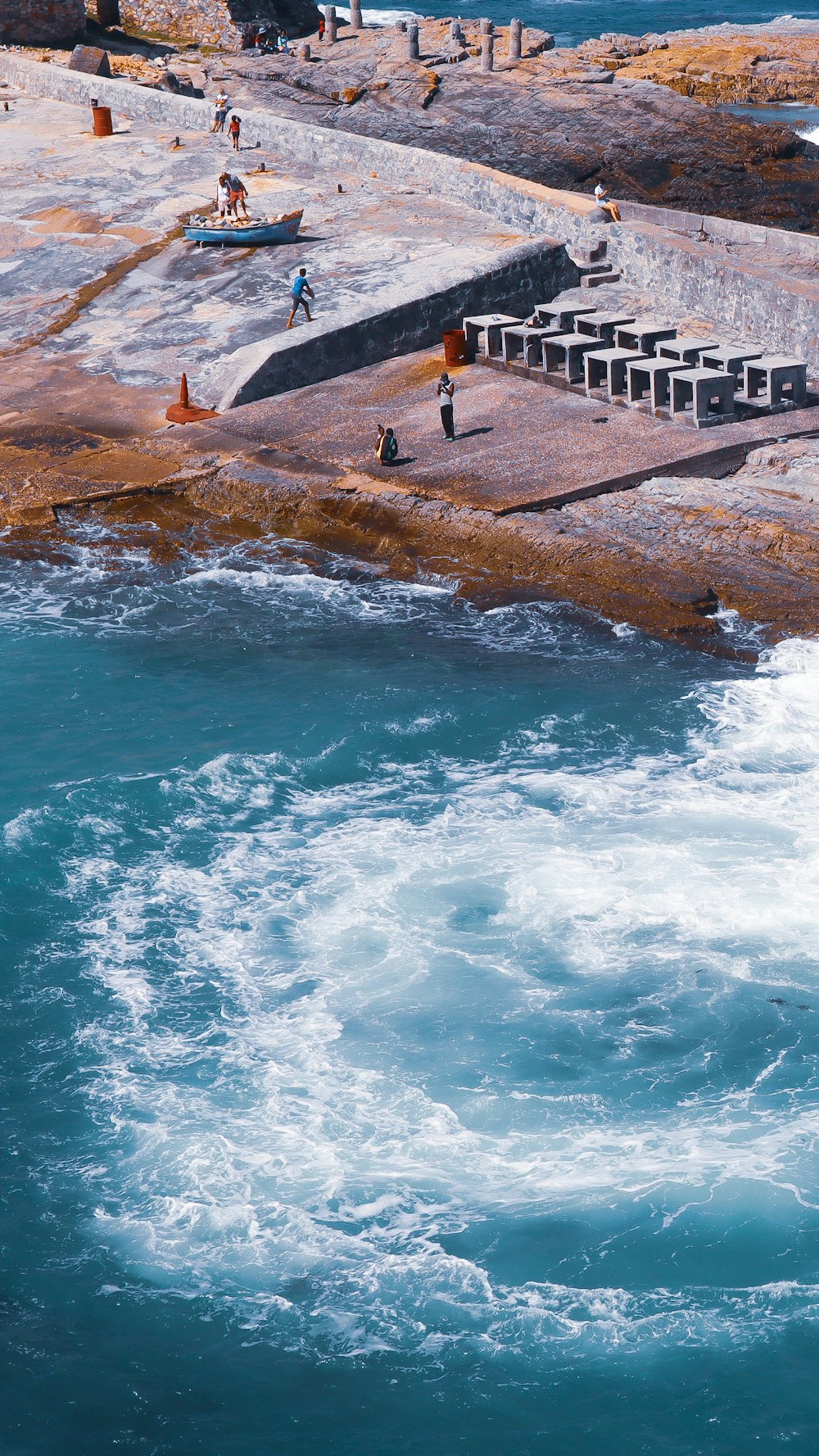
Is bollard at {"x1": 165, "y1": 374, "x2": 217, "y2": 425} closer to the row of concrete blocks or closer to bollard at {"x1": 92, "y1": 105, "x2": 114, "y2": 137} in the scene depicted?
the row of concrete blocks

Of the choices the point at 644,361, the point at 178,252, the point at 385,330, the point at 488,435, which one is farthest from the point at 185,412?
the point at 644,361

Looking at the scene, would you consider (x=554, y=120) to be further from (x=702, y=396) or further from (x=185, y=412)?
(x=702, y=396)

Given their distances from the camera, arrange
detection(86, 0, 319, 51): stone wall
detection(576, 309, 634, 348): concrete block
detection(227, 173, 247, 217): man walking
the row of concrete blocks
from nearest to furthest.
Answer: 1. the row of concrete blocks
2. detection(576, 309, 634, 348): concrete block
3. detection(227, 173, 247, 217): man walking
4. detection(86, 0, 319, 51): stone wall

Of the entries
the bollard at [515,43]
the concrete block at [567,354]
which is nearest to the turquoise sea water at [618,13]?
the bollard at [515,43]

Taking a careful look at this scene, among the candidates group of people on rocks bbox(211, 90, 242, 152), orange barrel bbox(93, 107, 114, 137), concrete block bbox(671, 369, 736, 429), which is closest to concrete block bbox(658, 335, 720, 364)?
concrete block bbox(671, 369, 736, 429)

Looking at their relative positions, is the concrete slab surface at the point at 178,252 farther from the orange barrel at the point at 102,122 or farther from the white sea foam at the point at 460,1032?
the white sea foam at the point at 460,1032

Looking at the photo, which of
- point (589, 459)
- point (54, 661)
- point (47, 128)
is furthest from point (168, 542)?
point (47, 128)
